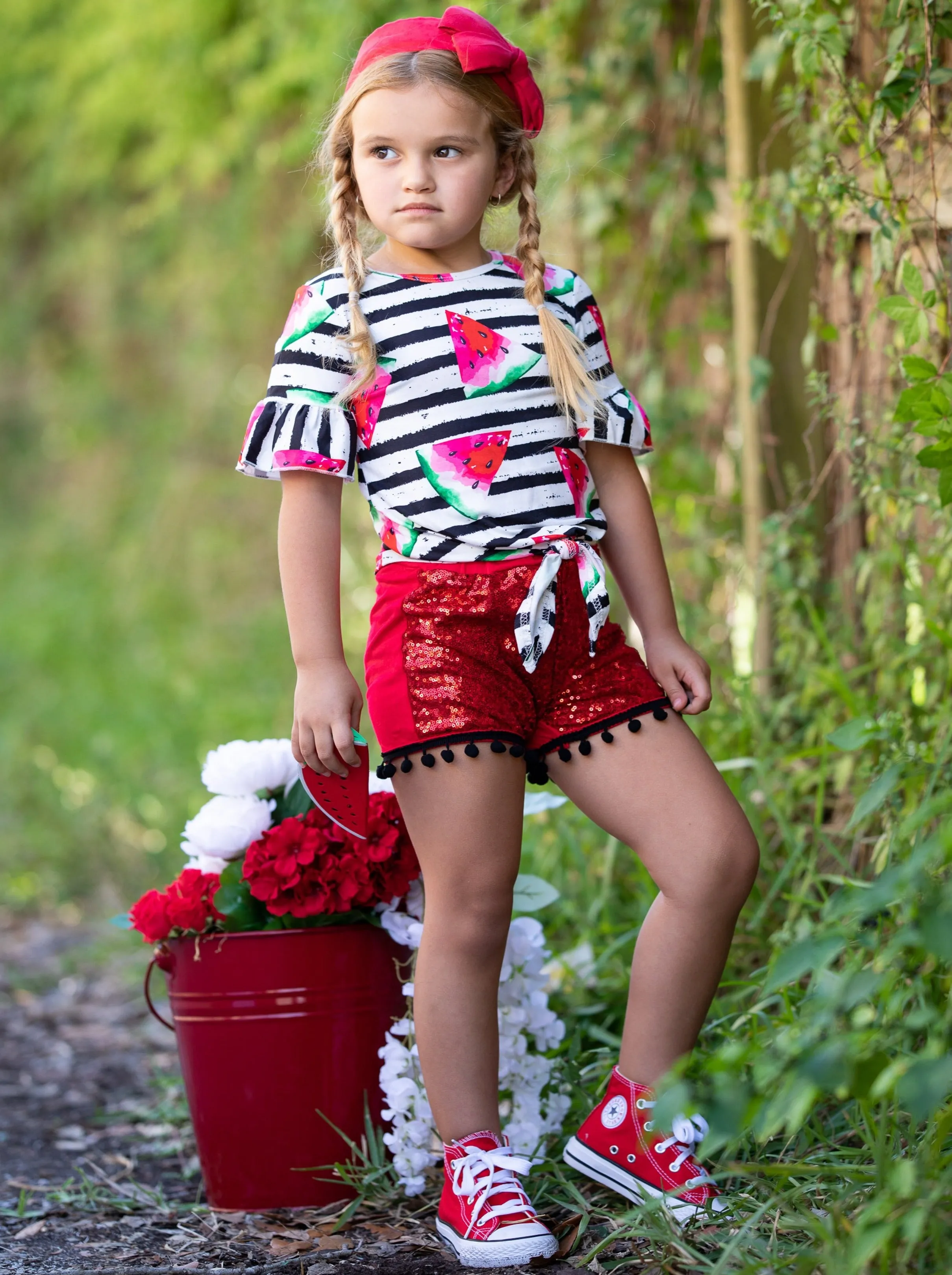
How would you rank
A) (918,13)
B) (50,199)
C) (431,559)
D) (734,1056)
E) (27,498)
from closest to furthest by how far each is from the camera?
(734,1056), (431,559), (918,13), (50,199), (27,498)

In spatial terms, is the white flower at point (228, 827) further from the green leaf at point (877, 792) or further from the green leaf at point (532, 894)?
the green leaf at point (877, 792)

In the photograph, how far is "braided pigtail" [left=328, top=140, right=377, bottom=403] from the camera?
Result: 167 centimetres

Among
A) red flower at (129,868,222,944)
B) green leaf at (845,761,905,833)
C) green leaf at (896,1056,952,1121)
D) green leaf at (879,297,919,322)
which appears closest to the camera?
green leaf at (896,1056,952,1121)

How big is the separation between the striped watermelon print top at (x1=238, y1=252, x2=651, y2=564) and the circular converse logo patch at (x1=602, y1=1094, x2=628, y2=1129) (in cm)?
68

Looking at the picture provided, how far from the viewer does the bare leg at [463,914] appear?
1.62m

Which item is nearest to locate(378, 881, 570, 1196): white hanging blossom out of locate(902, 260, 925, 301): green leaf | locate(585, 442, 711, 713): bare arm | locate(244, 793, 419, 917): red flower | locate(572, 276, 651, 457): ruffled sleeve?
locate(244, 793, 419, 917): red flower

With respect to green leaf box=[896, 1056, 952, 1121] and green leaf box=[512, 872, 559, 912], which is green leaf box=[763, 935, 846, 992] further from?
green leaf box=[512, 872, 559, 912]

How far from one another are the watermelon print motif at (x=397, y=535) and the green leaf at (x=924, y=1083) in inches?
35.1

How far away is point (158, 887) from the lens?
3.56m

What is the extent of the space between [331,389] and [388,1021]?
868mm

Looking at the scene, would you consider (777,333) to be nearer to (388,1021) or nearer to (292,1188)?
(388,1021)

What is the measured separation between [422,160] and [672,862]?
0.90 m

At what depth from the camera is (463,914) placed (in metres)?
1.64

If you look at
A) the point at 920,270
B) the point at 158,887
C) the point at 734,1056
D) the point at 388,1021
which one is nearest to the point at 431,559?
the point at 388,1021
